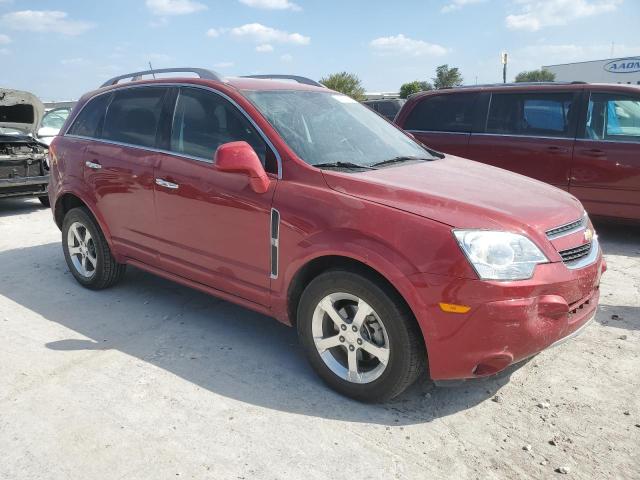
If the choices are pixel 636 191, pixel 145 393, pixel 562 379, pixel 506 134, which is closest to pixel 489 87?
pixel 506 134

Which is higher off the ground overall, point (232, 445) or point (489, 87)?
point (489, 87)

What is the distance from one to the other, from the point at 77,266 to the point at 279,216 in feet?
8.86

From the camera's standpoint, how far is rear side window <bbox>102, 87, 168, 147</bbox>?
14.3 feet

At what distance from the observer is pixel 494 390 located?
10.9 ft

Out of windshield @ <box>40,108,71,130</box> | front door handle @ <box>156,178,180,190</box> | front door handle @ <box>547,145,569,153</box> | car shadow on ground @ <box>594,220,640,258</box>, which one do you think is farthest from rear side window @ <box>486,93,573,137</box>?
windshield @ <box>40,108,71,130</box>

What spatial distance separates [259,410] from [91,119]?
3219 millimetres

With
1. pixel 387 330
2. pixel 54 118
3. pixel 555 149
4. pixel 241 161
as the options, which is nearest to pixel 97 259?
pixel 241 161

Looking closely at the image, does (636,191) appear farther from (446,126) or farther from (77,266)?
(77,266)

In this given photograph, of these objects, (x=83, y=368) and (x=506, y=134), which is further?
(x=506, y=134)

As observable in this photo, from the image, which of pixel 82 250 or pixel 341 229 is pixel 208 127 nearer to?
pixel 341 229

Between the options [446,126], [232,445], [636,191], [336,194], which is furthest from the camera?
[446,126]

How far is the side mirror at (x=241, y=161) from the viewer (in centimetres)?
330

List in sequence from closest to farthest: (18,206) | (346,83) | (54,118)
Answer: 1. (18,206)
2. (54,118)
3. (346,83)

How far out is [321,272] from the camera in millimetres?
3311
